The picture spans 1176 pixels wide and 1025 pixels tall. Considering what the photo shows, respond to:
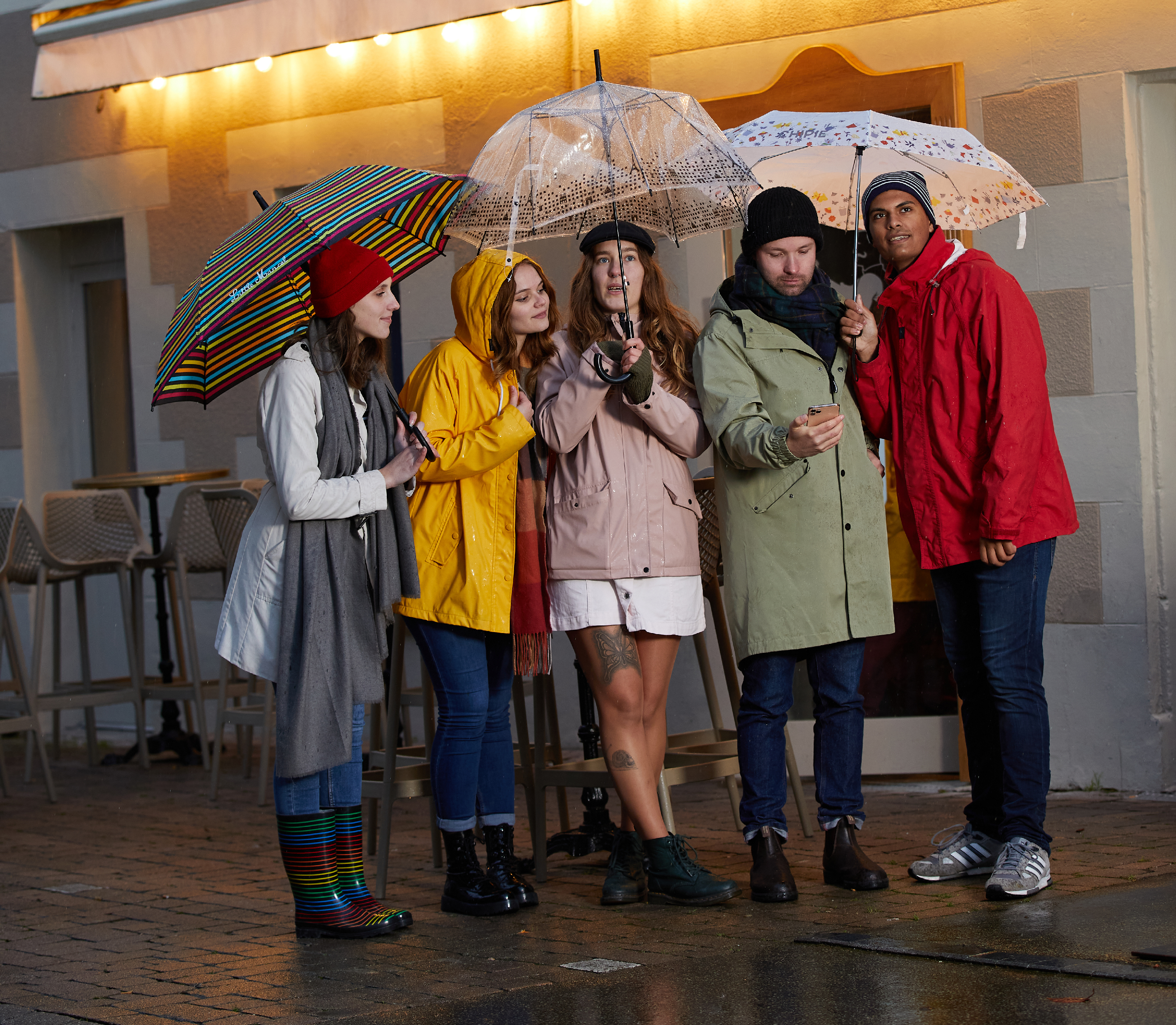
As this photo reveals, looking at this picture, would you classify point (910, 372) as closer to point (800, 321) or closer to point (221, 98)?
point (800, 321)

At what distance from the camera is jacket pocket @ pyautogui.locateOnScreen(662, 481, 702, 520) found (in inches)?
186

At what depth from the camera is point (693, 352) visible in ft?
15.7

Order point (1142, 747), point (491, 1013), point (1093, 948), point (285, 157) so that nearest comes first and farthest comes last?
1. point (491, 1013)
2. point (1093, 948)
3. point (1142, 747)
4. point (285, 157)

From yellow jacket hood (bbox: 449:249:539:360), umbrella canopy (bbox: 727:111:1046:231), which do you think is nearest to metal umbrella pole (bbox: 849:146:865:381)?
umbrella canopy (bbox: 727:111:1046:231)

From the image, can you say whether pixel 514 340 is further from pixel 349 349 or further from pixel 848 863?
pixel 848 863

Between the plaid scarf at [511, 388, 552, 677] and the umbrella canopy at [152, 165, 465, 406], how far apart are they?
71 cm

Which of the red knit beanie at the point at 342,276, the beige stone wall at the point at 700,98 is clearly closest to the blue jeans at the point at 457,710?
the red knit beanie at the point at 342,276

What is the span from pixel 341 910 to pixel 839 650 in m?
1.63

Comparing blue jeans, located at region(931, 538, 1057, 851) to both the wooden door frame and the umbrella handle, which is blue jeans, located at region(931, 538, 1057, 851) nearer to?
the umbrella handle

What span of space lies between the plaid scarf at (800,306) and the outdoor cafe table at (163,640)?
13.6 ft

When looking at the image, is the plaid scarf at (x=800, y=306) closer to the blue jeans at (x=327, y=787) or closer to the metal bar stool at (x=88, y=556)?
the blue jeans at (x=327, y=787)

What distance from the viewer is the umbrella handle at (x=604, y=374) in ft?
14.6

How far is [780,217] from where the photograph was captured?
465cm

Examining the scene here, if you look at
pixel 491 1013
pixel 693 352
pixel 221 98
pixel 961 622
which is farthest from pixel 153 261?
pixel 491 1013
